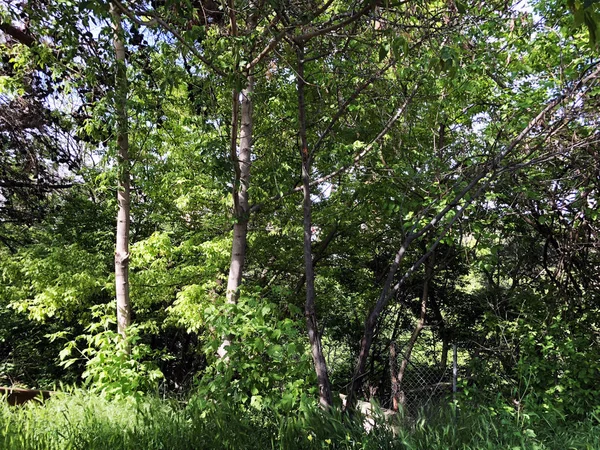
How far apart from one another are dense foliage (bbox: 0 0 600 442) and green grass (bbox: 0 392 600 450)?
2.8 inches

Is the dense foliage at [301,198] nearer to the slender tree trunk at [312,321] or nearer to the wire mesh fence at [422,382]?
the slender tree trunk at [312,321]

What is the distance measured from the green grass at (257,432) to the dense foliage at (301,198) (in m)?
0.07

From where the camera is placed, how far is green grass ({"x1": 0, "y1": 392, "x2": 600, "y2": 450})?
8.57ft

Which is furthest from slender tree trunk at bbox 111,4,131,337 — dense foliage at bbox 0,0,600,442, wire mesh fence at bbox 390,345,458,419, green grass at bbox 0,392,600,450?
wire mesh fence at bbox 390,345,458,419

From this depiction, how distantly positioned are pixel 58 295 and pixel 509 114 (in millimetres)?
5341

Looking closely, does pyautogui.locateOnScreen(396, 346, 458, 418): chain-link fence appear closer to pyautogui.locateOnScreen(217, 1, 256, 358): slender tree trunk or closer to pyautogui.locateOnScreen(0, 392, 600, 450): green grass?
pyautogui.locateOnScreen(0, 392, 600, 450): green grass

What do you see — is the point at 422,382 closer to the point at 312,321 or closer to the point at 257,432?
the point at 312,321

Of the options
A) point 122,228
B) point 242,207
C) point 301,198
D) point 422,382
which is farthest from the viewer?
point 422,382

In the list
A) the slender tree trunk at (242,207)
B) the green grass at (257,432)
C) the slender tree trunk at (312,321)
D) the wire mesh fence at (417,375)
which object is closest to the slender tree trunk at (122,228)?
the slender tree trunk at (242,207)

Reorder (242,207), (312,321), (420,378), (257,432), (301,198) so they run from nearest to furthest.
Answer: (257,432), (312,321), (242,207), (301,198), (420,378)

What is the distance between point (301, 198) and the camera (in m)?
5.99

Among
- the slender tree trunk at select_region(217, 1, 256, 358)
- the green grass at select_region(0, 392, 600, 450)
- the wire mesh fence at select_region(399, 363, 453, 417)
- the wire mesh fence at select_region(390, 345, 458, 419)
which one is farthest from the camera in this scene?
the wire mesh fence at select_region(390, 345, 458, 419)

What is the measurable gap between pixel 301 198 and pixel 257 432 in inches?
139

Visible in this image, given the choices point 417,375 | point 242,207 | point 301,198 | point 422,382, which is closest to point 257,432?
point 242,207
